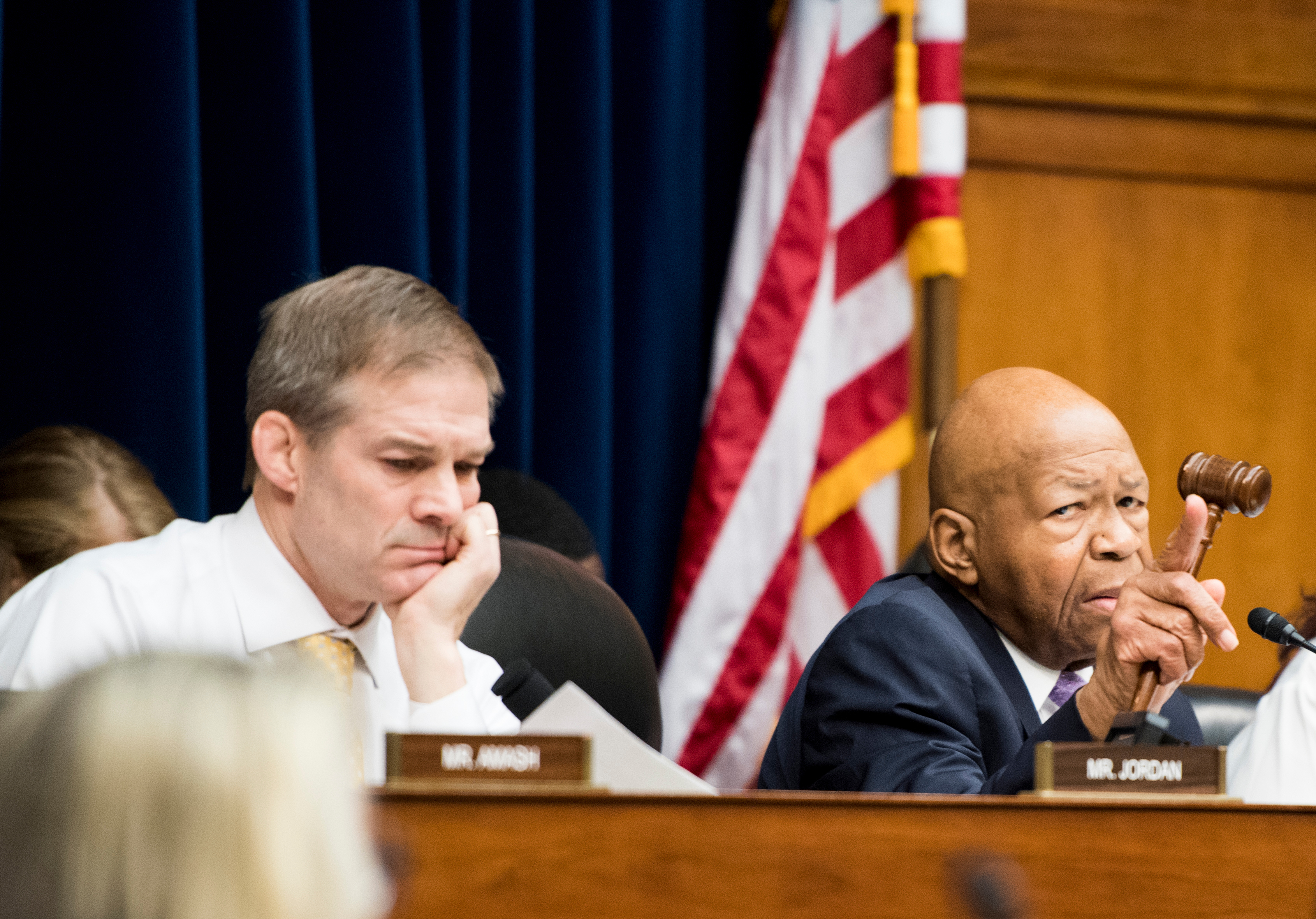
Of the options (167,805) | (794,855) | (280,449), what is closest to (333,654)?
(280,449)

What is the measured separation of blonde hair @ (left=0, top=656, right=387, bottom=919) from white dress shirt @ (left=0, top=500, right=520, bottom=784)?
107 cm

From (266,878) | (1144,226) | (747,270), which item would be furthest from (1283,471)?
(266,878)

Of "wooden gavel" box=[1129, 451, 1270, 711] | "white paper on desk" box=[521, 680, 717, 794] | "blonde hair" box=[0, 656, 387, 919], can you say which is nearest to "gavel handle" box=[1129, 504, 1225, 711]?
"wooden gavel" box=[1129, 451, 1270, 711]

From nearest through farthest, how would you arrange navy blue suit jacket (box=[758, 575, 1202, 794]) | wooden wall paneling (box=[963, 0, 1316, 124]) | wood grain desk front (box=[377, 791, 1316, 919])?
wood grain desk front (box=[377, 791, 1316, 919]), navy blue suit jacket (box=[758, 575, 1202, 794]), wooden wall paneling (box=[963, 0, 1316, 124])

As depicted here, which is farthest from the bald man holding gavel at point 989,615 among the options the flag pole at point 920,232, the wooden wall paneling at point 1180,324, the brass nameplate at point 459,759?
the wooden wall paneling at point 1180,324

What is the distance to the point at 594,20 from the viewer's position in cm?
409

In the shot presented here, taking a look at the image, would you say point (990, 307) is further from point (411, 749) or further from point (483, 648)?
point (411, 749)

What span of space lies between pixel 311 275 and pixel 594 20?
1.11 metres

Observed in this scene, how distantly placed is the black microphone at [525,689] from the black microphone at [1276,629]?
0.87 metres

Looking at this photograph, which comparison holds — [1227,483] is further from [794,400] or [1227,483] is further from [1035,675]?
[794,400]

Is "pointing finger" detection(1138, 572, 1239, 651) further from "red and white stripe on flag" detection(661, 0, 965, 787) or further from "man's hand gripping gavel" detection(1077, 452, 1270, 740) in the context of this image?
"red and white stripe on flag" detection(661, 0, 965, 787)

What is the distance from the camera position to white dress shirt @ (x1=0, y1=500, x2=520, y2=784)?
6.33ft

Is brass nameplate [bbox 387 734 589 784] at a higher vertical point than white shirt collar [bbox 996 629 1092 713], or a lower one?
higher

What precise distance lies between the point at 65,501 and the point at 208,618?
952 millimetres
